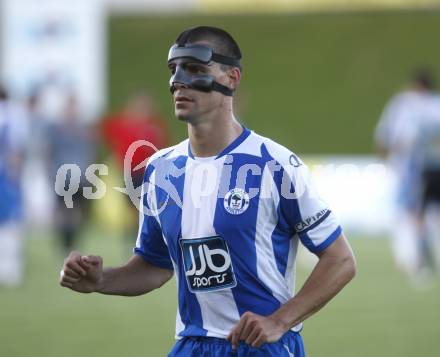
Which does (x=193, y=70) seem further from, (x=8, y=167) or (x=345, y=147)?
(x=345, y=147)

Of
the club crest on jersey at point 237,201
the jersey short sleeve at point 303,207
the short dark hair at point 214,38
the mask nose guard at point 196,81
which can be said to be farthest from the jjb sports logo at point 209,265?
the short dark hair at point 214,38

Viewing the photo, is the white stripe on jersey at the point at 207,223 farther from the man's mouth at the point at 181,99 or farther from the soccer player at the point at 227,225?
the man's mouth at the point at 181,99

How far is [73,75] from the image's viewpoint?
23.4 m

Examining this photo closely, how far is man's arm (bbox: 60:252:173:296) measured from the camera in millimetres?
4801

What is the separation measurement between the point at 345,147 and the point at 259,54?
325 centimetres

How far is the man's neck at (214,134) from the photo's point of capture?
192 inches

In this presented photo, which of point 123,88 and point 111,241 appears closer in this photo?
point 111,241

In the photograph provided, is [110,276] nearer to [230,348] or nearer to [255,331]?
[230,348]

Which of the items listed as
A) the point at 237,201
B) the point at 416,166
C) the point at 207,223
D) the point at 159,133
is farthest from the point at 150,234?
the point at 159,133

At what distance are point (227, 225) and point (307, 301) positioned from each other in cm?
47

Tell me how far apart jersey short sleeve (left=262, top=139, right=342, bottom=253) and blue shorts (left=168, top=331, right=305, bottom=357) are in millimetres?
419

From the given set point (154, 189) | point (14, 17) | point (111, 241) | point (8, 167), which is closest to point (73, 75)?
point (14, 17)
